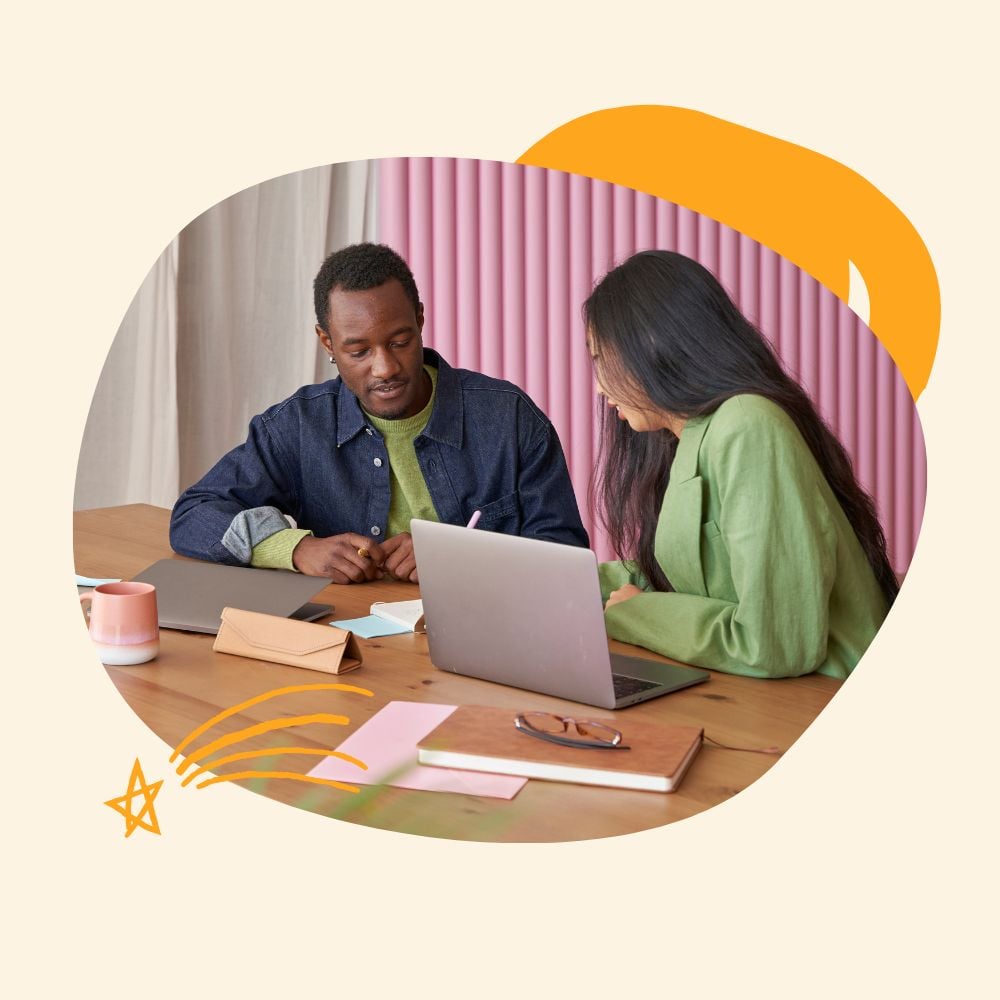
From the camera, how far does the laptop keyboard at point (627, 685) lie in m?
2.04

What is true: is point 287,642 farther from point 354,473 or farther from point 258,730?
point 354,473

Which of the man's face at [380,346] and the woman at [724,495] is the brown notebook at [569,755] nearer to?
the woman at [724,495]

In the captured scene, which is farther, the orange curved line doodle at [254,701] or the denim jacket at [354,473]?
the denim jacket at [354,473]

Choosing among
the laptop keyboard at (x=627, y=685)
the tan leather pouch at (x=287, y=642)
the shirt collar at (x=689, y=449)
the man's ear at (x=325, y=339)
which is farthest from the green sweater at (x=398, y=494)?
the laptop keyboard at (x=627, y=685)

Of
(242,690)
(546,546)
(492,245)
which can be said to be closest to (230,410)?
(492,245)

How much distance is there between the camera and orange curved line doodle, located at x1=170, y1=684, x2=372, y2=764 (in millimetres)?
1962

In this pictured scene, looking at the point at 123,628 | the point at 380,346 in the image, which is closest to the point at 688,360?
the point at 380,346

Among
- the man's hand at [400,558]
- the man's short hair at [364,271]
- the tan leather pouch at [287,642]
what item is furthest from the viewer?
the man's hand at [400,558]

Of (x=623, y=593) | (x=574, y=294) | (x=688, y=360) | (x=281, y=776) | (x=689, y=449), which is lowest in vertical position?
(x=281, y=776)

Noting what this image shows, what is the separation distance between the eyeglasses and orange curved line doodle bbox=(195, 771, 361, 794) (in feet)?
0.77

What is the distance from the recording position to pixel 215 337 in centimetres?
275

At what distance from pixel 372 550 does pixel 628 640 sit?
0.57m

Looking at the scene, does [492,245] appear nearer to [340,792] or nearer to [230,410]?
[230,410]

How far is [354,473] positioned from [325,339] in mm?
266
